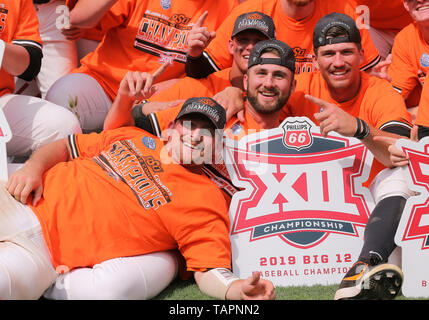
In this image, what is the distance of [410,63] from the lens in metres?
3.53

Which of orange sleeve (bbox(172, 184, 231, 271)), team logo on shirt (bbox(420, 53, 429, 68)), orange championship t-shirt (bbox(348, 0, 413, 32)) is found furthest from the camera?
orange championship t-shirt (bbox(348, 0, 413, 32))

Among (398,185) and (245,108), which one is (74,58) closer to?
(245,108)

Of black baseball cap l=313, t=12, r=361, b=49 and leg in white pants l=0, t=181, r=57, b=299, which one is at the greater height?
black baseball cap l=313, t=12, r=361, b=49

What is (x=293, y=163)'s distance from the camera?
8.82 ft

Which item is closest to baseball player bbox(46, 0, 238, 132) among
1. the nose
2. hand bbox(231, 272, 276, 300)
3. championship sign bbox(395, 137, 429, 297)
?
the nose

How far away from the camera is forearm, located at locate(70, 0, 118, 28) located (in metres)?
3.40

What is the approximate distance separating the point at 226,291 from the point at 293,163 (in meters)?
0.76

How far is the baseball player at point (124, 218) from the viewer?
7.37 ft

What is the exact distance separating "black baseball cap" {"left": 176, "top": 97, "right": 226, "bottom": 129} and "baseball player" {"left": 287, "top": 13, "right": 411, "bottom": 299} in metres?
0.39

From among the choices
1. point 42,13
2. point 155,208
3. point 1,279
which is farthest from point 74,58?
point 1,279

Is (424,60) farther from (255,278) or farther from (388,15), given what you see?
(255,278)

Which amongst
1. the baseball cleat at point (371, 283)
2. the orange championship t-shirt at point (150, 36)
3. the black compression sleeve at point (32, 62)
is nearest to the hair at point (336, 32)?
the orange championship t-shirt at point (150, 36)

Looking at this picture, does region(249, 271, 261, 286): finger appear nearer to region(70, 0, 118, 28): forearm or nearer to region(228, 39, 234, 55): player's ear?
region(228, 39, 234, 55): player's ear

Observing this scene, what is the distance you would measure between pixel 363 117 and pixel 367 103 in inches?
2.9
